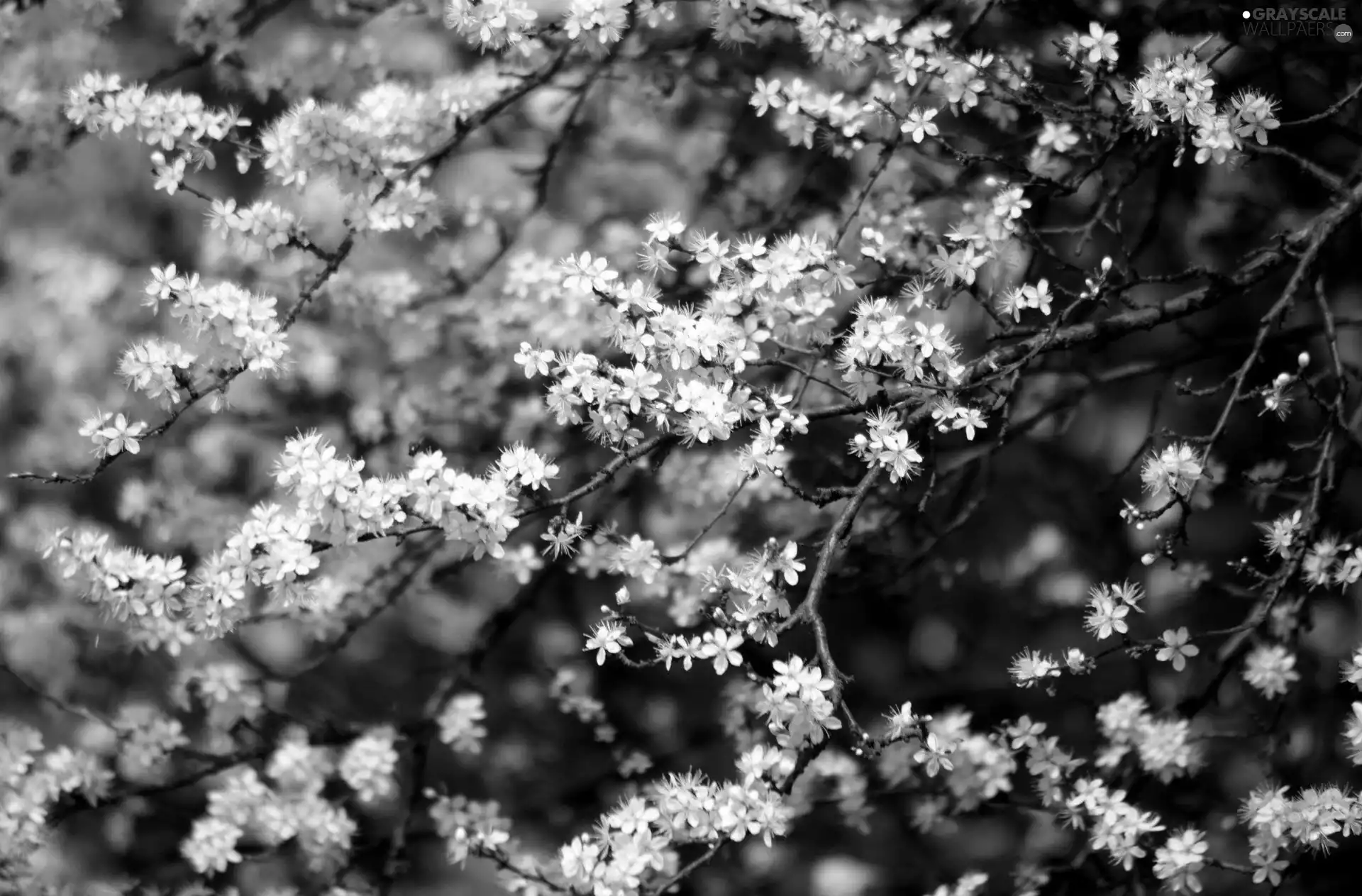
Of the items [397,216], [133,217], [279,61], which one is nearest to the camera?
[397,216]

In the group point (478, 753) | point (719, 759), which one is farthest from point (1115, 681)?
point (478, 753)

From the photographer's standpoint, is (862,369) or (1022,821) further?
(1022,821)

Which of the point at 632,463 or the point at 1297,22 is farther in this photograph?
the point at 1297,22

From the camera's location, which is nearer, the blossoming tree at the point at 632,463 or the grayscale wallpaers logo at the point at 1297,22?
the blossoming tree at the point at 632,463

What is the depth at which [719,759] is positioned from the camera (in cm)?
176

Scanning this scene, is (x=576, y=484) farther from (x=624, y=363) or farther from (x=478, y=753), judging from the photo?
(x=478, y=753)

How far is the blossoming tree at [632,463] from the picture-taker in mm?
1398

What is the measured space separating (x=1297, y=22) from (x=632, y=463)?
112 centimetres

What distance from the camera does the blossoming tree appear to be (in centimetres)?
→ 140

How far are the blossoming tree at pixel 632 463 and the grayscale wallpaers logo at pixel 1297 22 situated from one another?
2.2 inches

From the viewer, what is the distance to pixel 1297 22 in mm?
1534

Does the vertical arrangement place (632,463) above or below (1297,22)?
below

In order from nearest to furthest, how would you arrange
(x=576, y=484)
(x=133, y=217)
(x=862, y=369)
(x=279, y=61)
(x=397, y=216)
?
(x=862, y=369), (x=397, y=216), (x=576, y=484), (x=279, y=61), (x=133, y=217)

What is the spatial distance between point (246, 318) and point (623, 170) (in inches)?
33.6
